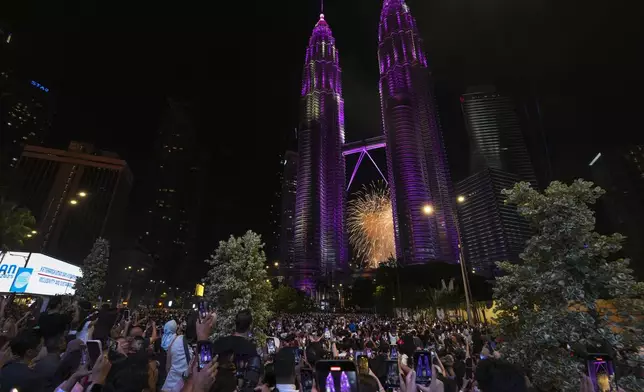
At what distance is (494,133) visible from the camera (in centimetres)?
15675

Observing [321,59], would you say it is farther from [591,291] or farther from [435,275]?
[591,291]

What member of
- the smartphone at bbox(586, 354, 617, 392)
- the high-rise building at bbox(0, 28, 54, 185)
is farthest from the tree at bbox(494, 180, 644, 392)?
the high-rise building at bbox(0, 28, 54, 185)

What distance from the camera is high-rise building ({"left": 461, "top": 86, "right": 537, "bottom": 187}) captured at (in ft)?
496

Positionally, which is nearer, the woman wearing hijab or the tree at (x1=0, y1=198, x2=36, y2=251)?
the woman wearing hijab

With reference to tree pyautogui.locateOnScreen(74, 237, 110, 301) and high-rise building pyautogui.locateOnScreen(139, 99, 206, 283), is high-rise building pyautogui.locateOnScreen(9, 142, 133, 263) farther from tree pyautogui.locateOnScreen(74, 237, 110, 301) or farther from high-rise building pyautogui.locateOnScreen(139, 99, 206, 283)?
tree pyautogui.locateOnScreen(74, 237, 110, 301)

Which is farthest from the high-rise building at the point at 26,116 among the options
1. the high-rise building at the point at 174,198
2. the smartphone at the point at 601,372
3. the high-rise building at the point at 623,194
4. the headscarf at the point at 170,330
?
the high-rise building at the point at 623,194

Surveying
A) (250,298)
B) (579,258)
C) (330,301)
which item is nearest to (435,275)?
(330,301)

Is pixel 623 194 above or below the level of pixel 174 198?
below

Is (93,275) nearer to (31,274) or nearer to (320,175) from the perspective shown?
(31,274)

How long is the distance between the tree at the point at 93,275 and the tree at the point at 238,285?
3238 centimetres

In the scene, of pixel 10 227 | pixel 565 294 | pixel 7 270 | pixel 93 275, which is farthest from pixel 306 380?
pixel 93 275

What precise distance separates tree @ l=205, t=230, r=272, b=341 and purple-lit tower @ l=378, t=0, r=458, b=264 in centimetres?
7438

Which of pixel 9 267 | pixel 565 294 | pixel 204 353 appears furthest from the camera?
pixel 9 267

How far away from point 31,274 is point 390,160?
9412 cm
